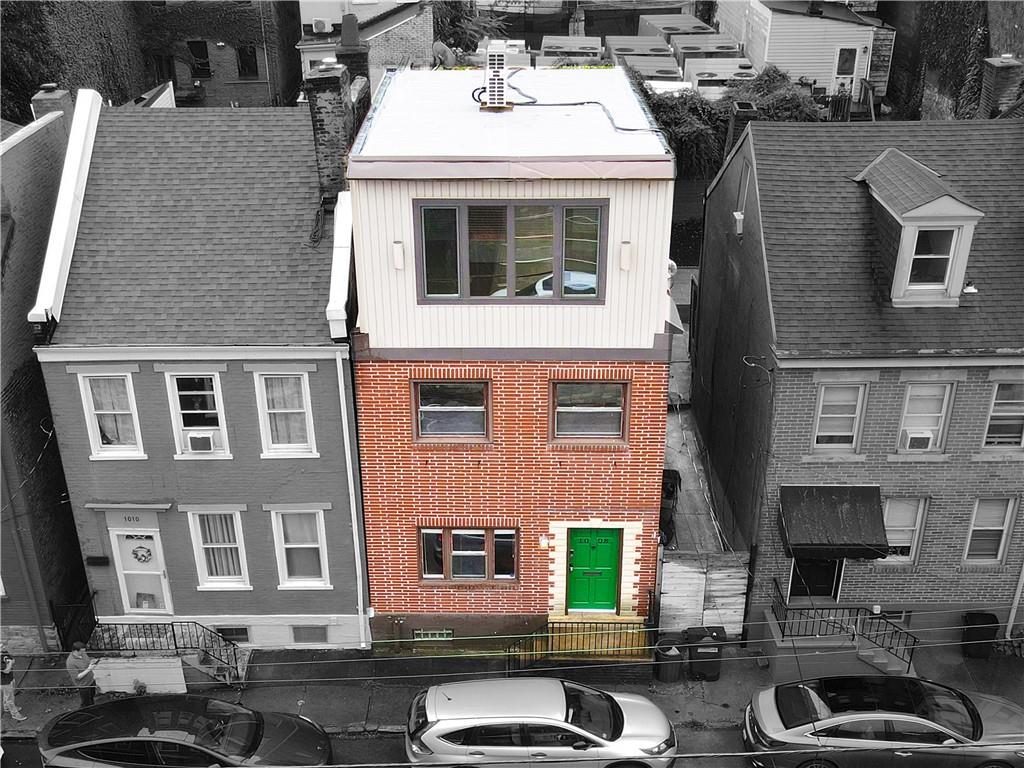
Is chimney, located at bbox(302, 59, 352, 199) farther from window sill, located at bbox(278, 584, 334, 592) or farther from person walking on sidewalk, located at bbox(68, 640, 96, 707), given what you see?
person walking on sidewalk, located at bbox(68, 640, 96, 707)

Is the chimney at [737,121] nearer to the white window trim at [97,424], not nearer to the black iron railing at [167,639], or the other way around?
the white window trim at [97,424]

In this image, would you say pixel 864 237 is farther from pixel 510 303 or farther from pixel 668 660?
pixel 668 660

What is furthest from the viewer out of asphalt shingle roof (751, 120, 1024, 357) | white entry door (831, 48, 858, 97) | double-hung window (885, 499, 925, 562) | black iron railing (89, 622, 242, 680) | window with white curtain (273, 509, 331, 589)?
white entry door (831, 48, 858, 97)

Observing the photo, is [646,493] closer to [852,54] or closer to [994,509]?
[994,509]

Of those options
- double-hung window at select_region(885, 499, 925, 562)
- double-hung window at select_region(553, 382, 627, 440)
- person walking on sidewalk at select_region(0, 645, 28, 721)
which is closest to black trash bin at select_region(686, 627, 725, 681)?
double-hung window at select_region(885, 499, 925, 562)

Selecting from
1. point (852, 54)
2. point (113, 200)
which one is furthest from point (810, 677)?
point (852, 54)

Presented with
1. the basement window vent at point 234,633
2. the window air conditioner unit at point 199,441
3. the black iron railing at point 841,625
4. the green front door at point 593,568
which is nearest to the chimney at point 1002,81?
the black iron railing at point 841,625
